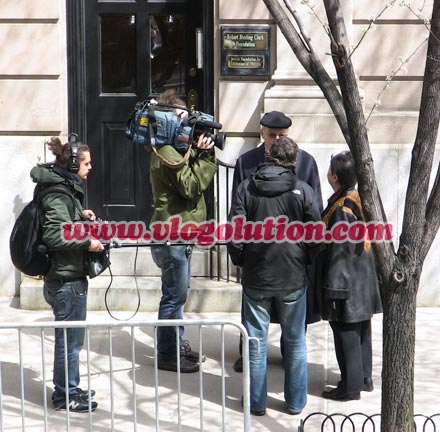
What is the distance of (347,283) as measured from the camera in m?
6.47

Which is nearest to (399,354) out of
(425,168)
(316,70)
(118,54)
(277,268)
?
(425,168)

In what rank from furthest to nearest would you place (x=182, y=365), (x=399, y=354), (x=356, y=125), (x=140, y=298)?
(x=140, y=298) < (x=182, y=365) < (x=399, y=354) < (x=356, y=125)

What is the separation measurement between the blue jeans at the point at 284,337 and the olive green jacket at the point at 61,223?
1.12 meters

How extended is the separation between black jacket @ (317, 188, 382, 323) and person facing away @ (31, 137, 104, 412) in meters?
1.53

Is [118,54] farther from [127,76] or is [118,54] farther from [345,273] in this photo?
[345,273]

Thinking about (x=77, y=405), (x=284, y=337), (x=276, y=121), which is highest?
(x=276, y=121)

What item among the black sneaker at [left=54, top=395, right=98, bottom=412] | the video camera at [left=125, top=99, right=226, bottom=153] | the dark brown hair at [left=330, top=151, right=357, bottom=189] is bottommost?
the black sneaker at [left=54, top=395, right=98, bottom=412]

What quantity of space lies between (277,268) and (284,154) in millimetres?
745

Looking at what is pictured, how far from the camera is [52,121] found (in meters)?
9.10

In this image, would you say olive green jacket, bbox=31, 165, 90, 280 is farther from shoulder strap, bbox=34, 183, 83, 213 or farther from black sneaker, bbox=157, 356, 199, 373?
black sneaker, bbox=157, 356, 199, 373

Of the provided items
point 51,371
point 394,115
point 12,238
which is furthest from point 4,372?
point 394,115

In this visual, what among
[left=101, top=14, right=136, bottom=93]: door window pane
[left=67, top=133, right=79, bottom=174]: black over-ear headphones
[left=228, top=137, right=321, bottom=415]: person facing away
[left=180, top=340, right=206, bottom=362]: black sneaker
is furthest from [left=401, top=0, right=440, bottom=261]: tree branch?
[left=101, top=14, right=136, bottom=93]: door window pane

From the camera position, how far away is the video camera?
682cm

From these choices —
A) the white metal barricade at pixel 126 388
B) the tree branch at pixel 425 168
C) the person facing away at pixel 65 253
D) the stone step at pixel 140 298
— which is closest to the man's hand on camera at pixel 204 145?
the person facing away at pixel 65 253
